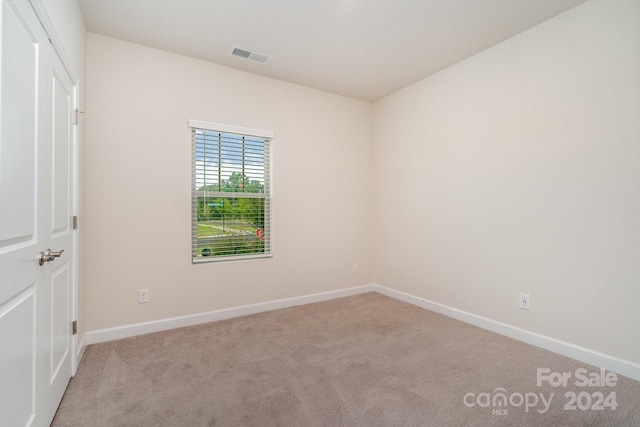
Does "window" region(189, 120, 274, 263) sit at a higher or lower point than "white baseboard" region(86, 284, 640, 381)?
higher

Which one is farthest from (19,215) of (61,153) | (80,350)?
(80,350)

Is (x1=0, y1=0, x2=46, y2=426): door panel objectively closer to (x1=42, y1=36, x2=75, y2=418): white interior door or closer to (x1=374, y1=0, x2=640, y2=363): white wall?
(x1=42, y1=36, x2=75, y2=418): white interior door

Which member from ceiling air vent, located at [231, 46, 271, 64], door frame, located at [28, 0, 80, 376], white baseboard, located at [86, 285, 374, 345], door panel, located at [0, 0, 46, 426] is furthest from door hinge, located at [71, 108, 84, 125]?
white baseboard, located at [86, 285, 374, 345]

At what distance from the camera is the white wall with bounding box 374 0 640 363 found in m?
2.11

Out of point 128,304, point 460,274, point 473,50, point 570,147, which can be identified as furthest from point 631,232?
point 128,304

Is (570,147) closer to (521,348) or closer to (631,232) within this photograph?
(631,232)

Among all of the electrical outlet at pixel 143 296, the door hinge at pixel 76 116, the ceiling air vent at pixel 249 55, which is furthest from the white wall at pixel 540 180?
the door hinge at pixel 76 116

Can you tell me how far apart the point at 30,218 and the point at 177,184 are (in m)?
1.65

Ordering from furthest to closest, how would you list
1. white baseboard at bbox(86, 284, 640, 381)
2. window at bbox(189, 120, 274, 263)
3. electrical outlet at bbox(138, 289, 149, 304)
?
window at bbox(189, 120, 274, 263) → electrical outlet at bbox(138, 289, 149, 304) → white baseboard at bbox(86, 284, 640, 381)

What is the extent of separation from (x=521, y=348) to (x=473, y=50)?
2777 millimetres

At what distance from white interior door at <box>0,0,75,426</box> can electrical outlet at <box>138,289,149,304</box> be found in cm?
91

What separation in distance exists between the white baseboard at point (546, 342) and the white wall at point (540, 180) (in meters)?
0.05

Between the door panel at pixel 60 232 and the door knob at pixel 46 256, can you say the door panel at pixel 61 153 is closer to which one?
the door panel at pixel 60 232

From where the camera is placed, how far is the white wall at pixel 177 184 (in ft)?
8.72
